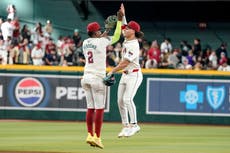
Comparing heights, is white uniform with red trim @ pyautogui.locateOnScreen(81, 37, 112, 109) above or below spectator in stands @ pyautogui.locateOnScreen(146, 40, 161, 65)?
below

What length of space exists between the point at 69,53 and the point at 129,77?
10832 mm

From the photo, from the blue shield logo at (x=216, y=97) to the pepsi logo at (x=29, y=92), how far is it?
15.7 feet

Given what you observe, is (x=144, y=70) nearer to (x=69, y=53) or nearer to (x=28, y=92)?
(x=28, y=92)

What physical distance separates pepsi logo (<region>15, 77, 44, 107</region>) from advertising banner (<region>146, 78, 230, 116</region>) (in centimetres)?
312

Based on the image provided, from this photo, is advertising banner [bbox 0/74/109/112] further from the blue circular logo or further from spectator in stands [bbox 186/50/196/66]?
spectator in stands [bbox 186/50/196/66]

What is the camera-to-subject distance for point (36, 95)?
22016mm

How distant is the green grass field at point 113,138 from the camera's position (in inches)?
528

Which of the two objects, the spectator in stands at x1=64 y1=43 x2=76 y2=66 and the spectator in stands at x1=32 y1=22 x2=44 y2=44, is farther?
the spectator in stands at x1=32 y1=22 x2=44 y2=44

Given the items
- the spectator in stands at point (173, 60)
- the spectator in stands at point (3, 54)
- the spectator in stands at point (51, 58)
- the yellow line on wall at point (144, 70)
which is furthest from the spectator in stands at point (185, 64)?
the spectator in stands at point (3, 54)

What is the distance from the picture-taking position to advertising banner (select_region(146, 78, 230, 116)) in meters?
21.9

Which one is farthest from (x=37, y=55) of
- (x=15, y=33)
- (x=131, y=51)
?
(x=131, y=51)

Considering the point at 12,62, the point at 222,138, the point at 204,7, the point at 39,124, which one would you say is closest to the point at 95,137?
the point at 222,138

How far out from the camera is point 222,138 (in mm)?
16688

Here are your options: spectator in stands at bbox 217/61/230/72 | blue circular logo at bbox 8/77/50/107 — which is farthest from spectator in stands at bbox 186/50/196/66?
blue circular logo at bbox 8/77/50/107
